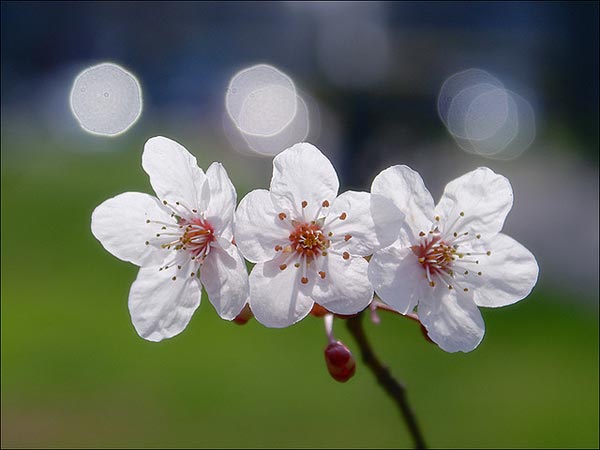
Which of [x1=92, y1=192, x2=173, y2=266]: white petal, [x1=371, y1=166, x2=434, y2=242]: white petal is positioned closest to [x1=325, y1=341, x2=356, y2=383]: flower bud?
[x1=371, y1=166, x2=434, y2=242]: white petal

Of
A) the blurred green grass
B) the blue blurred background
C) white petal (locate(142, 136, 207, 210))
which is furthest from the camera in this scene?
the blue blurred background

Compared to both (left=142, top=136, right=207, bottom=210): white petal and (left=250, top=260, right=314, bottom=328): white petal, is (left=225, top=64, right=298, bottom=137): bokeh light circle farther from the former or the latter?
(left=250, top=260, right=314, bottom=328): white petal

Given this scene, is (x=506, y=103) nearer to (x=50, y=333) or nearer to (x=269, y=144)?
(x=269, y=144)

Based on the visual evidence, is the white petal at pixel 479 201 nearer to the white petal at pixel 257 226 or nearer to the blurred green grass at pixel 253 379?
the white petal at pixel 257 226

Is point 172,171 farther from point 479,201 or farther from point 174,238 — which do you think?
point 479,201

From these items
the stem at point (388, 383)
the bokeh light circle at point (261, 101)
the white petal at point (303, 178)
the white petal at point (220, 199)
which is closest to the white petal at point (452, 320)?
the stem at point (388, 383)

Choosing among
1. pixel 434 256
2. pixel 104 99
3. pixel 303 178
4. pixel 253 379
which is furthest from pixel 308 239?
pixel 104 99
